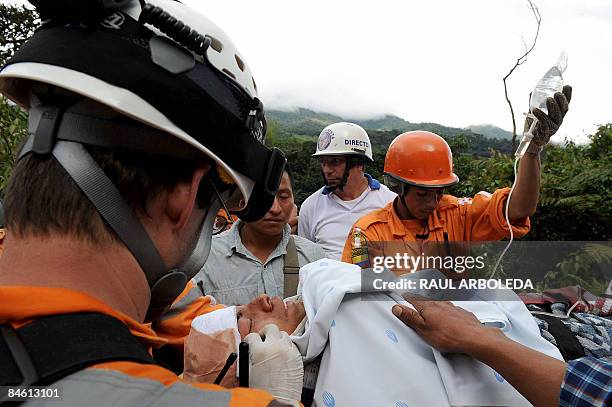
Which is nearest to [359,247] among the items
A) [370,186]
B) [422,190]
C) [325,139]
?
[422,190]

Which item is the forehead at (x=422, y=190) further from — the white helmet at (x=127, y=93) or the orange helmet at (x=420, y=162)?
the white helmet at (x=127, y=93)

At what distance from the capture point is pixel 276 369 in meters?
1.49

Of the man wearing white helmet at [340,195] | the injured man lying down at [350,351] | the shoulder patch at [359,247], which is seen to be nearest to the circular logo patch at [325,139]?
the man wearing white helmet at [340,195]

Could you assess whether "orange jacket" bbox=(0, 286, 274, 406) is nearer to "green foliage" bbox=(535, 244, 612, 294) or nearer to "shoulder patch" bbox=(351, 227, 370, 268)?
"shoulder patch" bbox=(351, 227, 370, 268)

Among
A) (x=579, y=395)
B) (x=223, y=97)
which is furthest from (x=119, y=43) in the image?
(x=579, y=395)

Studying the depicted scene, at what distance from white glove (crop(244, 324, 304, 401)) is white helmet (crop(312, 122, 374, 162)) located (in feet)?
12.6

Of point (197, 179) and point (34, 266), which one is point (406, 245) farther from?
point (34, 266)

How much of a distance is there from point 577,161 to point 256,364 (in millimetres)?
8061

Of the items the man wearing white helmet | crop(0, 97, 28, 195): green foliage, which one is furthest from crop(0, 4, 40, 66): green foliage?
the man wearing white helmet

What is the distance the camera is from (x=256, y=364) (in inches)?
59.1

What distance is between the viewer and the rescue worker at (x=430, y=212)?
3.28 meters

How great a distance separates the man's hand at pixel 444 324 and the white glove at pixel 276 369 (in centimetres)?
48

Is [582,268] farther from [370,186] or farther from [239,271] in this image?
[239,271]

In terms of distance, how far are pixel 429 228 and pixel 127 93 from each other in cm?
298
